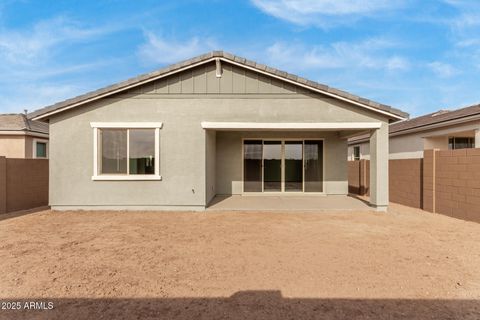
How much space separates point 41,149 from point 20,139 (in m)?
1.38

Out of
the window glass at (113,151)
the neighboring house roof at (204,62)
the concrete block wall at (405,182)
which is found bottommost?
the concrete block wall at (405,182)

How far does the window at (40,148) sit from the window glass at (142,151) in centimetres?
938

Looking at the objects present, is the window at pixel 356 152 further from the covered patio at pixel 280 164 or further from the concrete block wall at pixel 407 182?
the covered patio at pixel 280 164

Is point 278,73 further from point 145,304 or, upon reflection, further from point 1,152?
point 1,152

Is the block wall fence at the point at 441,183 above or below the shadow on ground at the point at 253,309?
above

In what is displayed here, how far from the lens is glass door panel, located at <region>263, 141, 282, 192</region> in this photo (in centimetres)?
1180

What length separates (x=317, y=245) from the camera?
5316mm

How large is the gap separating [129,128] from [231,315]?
24.6ft

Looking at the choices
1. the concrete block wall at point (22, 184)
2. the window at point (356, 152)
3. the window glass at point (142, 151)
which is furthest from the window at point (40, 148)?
the window at point (356, 152)

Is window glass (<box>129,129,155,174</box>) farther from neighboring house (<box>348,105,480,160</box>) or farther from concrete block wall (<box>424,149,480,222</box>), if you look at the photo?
neighboring house (<box>348,105,480,160</box>)

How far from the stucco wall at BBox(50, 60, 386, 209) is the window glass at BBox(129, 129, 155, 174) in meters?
0.37

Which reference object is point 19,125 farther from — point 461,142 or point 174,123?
point 461,142

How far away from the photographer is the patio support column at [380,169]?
8.77 meters

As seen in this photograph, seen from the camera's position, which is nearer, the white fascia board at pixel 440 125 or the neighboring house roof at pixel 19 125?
the white fascia board at pixel 440 125
